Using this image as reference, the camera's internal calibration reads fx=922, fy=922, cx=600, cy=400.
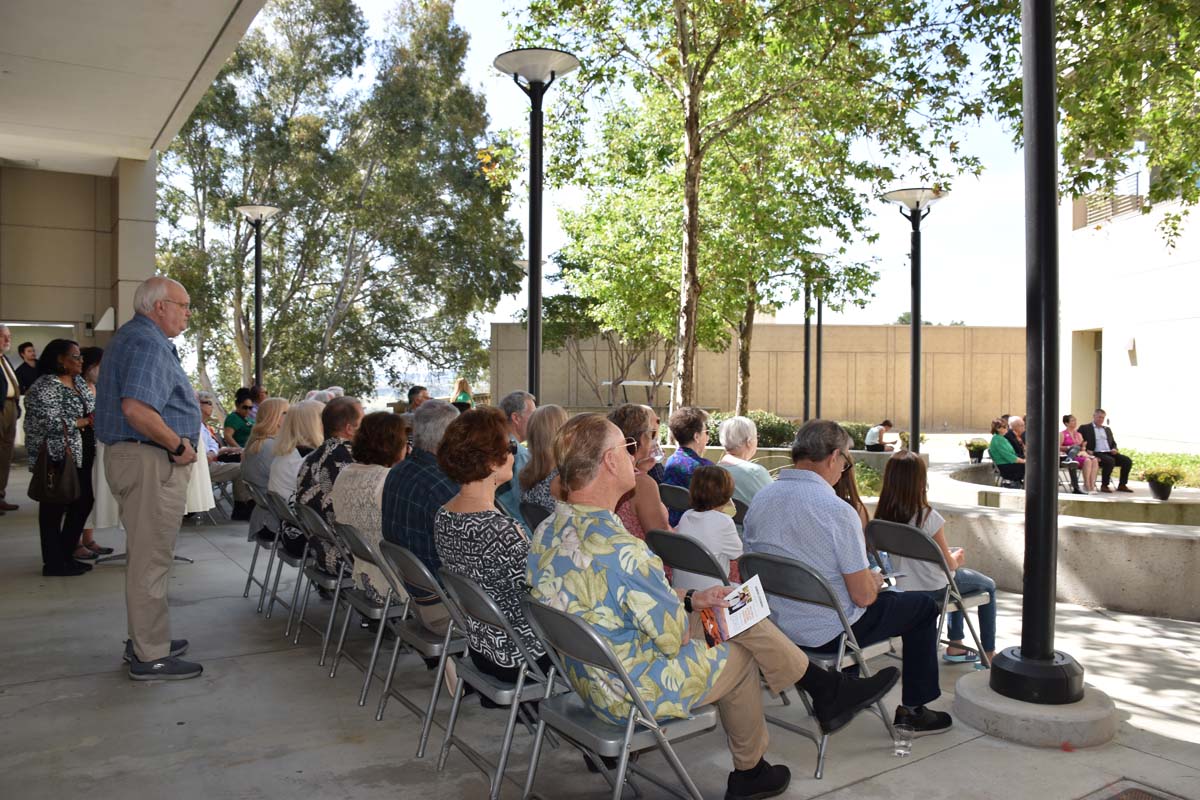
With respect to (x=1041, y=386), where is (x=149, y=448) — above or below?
below

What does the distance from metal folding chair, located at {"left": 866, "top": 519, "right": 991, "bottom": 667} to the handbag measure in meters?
5.41

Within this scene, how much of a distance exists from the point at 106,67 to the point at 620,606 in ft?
27.8

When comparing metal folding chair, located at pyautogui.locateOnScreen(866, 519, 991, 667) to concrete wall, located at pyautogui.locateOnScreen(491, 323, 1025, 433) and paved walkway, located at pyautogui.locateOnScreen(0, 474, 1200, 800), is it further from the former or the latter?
concrete wall, located at pyautogui.locateOnScreen(491, 323, 1025, 433)

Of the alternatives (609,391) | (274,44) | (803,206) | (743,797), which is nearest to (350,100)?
(274,44)

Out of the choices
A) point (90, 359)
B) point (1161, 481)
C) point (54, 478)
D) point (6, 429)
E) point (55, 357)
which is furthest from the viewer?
point (1161, 481)

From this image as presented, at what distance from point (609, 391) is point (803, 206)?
1613 cm

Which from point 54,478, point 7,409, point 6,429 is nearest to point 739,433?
point 54,478

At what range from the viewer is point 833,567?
11.6 feet

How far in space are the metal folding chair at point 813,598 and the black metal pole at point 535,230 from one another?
11.3ft

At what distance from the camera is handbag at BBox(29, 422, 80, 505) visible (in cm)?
642

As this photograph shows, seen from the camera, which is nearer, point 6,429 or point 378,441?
point 378,441

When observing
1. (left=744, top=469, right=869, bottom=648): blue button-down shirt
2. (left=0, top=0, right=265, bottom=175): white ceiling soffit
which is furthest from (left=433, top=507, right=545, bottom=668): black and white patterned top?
(left=0, top=0, right=265, bottom=175): white ceiling soffit

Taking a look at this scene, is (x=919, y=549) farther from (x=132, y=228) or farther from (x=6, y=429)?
(x=132, y=228)

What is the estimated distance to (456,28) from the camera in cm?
2625
